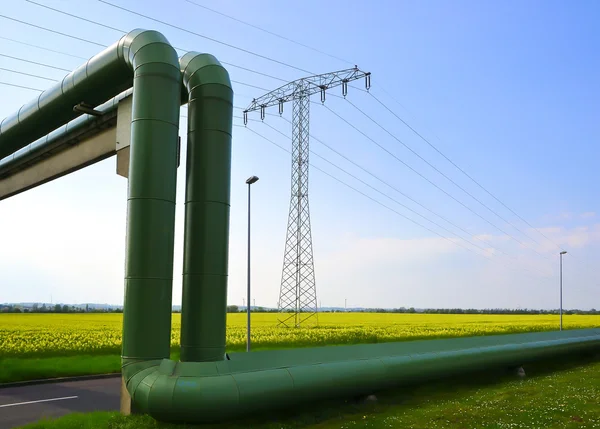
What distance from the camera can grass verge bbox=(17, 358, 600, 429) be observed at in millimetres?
11305

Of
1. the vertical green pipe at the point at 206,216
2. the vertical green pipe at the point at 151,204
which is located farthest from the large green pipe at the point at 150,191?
the vertical green pipe at the point at 206,216

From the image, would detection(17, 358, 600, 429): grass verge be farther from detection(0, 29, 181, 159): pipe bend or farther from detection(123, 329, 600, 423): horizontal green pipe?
detection(0, 29, 181, 159): pipe bend

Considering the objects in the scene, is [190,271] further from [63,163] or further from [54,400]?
[63,163]

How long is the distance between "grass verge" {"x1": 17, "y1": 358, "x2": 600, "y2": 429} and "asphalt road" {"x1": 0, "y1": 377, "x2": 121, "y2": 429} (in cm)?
225

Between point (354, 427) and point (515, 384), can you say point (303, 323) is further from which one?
point (354, 427)

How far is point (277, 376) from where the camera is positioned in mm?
10961

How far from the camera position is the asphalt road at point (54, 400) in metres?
13.8

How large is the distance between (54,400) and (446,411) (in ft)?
37.4

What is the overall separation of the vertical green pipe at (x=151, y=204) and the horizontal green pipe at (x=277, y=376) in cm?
70

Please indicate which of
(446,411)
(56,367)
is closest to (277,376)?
(446,411)

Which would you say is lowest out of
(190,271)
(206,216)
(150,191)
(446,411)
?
(446,411)

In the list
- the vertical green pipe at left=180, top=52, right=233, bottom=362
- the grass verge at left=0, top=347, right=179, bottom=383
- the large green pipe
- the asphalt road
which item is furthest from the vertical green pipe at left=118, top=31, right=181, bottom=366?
the grass verge at left=0, top=347, right=179, bottom=383

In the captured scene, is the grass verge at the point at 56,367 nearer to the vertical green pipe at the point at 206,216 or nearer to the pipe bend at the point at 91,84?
the pipe bend at the point at 91,84

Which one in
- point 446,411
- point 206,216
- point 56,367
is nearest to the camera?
point 206,216
